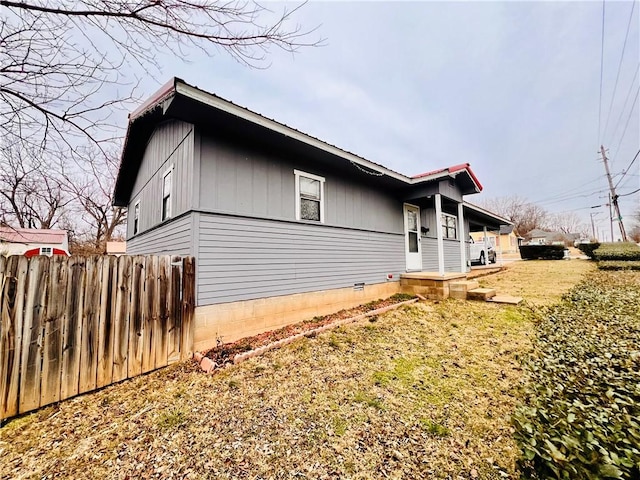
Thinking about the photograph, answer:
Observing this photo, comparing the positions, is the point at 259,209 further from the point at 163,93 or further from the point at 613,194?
the point at 613,194

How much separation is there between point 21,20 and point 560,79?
929 inches

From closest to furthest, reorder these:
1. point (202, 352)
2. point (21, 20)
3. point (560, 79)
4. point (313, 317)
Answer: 1. point (21, 20)
2. point (202, 352)
3. point (313, 317)
4. point (560, 79)

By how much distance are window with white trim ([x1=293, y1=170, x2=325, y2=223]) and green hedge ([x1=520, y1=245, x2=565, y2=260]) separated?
22973mm

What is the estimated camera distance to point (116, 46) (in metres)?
2.50

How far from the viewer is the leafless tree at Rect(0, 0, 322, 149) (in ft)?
7.45

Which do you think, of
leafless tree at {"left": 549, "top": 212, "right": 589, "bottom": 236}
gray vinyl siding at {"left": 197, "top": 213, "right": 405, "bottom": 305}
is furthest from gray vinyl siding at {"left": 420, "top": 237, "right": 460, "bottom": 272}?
leafless tree at {"left": 549, "top": 212, "right": 589, "bottom": 236}

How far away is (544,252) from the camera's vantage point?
2044 cm

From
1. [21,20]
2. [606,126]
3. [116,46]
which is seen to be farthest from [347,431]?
[606,126]

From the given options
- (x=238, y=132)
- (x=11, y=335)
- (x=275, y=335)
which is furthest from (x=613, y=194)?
(x=11, y=335)

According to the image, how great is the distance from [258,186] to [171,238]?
199 cm

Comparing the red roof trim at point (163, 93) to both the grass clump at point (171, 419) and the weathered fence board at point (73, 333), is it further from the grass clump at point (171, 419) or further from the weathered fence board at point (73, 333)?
the grass clump at point (171, 419)

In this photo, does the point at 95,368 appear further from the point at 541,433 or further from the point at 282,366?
the point at 541,433

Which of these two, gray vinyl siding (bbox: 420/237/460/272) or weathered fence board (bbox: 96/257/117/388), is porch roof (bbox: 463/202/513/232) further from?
weathered fence board (bbox: 96/257/117/388)

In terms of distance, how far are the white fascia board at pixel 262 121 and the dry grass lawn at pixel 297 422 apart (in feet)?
12.1
